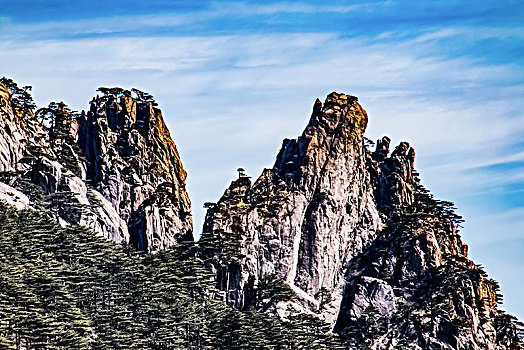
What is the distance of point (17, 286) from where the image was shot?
15688 cm

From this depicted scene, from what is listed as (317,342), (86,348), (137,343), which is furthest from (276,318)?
(86,348)

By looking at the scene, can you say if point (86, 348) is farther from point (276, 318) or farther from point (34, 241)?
point (276, 318)

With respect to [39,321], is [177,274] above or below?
above

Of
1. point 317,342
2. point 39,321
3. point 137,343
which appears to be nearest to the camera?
point 39,321

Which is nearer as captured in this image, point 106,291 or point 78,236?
point 106,291

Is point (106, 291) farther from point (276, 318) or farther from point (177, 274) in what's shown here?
point (276, 318)

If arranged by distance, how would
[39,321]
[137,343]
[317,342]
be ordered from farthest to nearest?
[317,342], [137,343], [39,321]

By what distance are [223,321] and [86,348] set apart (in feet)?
124

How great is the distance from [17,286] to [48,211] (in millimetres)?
42859

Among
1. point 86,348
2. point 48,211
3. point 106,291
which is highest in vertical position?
point 48,211

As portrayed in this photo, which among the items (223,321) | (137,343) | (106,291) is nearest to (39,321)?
(137,343)

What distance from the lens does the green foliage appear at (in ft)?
512

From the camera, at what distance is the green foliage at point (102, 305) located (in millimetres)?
156000

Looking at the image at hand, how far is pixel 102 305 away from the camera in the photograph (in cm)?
17612
